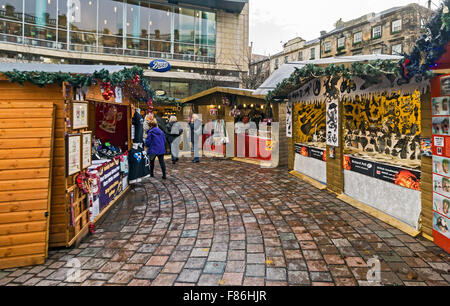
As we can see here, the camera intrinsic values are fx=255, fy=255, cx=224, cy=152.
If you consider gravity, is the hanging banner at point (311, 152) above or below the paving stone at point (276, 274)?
above

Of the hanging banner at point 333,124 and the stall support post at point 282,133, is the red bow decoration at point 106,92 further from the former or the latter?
the stall support post at point 282,133

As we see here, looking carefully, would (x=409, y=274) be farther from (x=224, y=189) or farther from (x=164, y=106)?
(x=164, y=106)

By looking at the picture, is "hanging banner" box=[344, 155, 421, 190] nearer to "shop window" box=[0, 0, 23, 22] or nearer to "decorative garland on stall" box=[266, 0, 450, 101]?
"decorative garland on stall" box=[266, 0, 450, 101]

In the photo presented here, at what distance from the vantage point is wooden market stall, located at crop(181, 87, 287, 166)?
10.7 metres

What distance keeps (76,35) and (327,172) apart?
2494 cm

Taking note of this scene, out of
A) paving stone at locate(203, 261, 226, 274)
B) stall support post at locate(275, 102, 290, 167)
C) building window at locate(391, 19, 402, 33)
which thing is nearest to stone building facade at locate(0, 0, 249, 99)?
building window at locate(391, 19, 402, 33)

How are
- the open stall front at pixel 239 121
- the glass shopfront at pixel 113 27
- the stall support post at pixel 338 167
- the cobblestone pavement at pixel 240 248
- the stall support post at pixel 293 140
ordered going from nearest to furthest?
the cobblestone pavement at pixel 240 248, the stall support post at pixel 338 167, the stall support post at pixel 293 140, the open stall front at pixel 239 121, the glass shopfront at pixel 113 27

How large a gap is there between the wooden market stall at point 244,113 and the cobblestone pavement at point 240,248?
482 centimetres

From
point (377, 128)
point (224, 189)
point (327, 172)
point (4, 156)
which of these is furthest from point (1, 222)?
point (377, 128)

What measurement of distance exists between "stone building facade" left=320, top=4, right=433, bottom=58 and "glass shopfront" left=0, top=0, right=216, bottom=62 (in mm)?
16883

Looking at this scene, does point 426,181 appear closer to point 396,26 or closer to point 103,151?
point 103,151

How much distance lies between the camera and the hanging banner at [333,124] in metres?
6.39

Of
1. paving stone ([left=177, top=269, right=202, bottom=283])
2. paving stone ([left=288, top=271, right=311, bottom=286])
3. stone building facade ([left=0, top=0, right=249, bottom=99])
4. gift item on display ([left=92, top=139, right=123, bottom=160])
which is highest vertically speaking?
stone building facade ([left=0, top=0, right=249, bottom=99])

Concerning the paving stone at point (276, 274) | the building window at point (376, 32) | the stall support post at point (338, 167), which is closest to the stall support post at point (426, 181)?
the stall support post at point (338, 167)
